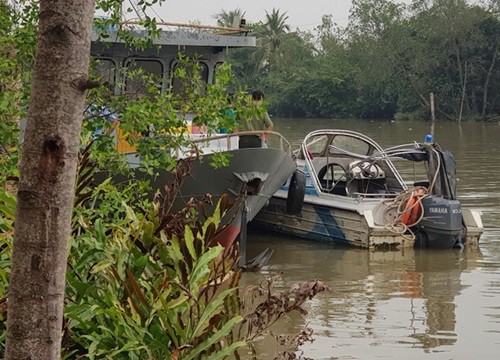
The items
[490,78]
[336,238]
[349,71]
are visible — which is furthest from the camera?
[349,71]

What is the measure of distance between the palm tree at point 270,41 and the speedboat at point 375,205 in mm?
71176

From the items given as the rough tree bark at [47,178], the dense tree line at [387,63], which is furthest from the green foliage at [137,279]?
the dense tree line at [387,63]

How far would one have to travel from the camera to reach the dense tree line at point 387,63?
64.3m

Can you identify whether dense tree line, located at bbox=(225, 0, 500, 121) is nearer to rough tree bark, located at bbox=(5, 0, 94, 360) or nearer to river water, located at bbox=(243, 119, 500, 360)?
river water, located at bbox=(243, 119, 500, 360)

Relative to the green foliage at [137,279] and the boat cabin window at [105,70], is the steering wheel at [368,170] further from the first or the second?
the green foliage at [137,279]

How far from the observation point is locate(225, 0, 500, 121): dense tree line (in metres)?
64.3

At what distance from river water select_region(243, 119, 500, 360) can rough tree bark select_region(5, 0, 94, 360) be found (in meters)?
5.86

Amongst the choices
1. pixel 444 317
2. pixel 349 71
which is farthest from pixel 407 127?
pixel 444 317

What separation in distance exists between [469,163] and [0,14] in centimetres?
2437

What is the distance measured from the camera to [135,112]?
661 cm

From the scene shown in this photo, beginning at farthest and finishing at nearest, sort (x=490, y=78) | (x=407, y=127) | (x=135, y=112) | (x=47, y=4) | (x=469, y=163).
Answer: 1. (x=490, y=78)
2. (x=407, y=127)
3. (x=469, y=163)
4. (x=135, y=112)
5. (x=47, y=4)

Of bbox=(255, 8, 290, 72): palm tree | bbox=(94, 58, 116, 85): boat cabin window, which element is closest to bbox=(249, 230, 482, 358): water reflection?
bbox=(94, 58, 116, 85): boat cabin window

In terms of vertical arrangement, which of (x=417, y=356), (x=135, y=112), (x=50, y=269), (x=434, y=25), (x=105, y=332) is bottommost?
(x=417, y=356)

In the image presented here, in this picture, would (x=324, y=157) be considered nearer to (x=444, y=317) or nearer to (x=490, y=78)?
(x=444, y=317)
